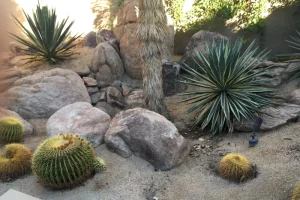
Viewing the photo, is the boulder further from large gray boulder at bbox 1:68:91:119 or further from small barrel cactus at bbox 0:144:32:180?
small barrel cactus at bbox 0:144:32:180

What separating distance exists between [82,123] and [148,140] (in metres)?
1.25

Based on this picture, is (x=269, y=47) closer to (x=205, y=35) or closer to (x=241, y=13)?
(x=241, y=13)

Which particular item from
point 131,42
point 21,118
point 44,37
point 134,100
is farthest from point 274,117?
point 44,37

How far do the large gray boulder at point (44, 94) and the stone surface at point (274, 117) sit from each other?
3.44 meters

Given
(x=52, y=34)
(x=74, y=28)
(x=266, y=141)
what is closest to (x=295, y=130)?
(x=266, y=141)

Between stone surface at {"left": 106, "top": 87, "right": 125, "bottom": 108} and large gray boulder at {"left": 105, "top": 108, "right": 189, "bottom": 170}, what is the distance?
2172 mm

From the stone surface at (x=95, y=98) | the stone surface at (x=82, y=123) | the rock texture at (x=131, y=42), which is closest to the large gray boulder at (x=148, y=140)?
the stone surface at (x=82, y=123)

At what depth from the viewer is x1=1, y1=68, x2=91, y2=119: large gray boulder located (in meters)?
6.54

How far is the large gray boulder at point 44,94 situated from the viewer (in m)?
6.54

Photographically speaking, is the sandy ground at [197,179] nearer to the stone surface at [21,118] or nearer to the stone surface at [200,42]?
the stone surface at [21,118]

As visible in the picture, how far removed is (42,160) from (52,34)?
15.2ft

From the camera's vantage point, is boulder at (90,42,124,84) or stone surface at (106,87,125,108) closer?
stone surface at (106,87,125,108)

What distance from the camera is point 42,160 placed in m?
4.18

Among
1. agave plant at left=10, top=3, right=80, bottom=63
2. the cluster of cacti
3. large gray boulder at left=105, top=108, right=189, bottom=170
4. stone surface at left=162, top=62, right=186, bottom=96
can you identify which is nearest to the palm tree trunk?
large gray boulder at left=105, top=108, right=189, bottom=170
